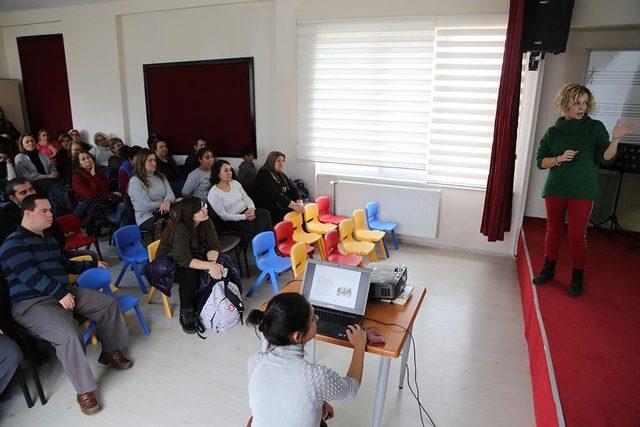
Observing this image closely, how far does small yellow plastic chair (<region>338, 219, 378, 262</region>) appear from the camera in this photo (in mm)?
4254

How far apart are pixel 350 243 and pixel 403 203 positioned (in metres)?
1.36

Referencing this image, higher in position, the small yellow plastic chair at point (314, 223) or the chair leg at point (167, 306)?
the small yellow plastic chair at point (314, 223)

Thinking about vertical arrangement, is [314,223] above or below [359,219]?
below

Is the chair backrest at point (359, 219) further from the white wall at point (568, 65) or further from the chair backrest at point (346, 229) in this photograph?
the white wall at point (568, 65)

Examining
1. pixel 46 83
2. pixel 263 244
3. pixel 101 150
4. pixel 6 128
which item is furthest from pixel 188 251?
pixel 46 83

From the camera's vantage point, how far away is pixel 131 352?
10.4 feet

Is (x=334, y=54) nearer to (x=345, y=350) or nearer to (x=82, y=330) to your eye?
(x=345, y=350)

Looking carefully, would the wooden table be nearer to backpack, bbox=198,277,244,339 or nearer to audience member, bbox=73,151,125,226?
backpack, bbox=198,277,244,339

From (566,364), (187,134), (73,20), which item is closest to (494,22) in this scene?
(566,364)

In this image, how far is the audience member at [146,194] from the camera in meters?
4.56

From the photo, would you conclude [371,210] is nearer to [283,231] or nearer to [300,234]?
[300,234]

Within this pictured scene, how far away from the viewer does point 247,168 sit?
609 centimetres

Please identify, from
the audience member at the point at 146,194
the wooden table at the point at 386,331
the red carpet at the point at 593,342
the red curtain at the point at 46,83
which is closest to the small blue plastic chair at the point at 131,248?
the audience member at the point at 146,194

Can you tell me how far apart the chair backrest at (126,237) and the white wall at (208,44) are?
2.55 meters
